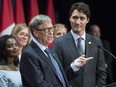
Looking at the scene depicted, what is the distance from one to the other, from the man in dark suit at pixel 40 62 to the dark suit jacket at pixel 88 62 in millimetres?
570

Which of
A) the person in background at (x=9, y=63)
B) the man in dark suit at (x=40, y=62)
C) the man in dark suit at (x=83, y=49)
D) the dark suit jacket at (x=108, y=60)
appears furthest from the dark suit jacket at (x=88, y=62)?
the dark suit jacket at (x=108, y=60)

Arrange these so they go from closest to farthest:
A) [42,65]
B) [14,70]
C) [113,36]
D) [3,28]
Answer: [42,65] → [14,70] → [3,28] → [113,36]

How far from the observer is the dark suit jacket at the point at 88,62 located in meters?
4.12

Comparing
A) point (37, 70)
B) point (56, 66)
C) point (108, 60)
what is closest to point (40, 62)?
point (37, 70)

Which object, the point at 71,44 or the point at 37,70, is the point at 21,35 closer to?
the point at 71,44

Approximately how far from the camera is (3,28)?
5.49 metres

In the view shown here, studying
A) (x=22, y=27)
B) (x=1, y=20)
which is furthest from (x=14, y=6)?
(x=22, y=27)

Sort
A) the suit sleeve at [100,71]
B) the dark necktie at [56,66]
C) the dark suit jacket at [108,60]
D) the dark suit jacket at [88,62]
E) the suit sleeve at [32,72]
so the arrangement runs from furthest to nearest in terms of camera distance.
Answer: the dark suit jacket at [108,60], the suit sleeve at [100,71], the dark suit jacket at [88,62], the dark necktie at [56,66], the suit sleeve at [32,72]

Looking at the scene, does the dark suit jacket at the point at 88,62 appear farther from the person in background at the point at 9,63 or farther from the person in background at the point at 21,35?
the person in background at the point at 21,35

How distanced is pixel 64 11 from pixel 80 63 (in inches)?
120

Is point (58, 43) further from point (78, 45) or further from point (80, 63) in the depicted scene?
point (80, 63)

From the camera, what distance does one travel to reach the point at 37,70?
10.8 ft

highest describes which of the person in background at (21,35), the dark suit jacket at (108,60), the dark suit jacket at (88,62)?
the person in background at (21,35)

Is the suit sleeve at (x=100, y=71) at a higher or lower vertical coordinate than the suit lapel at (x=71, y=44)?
lower
